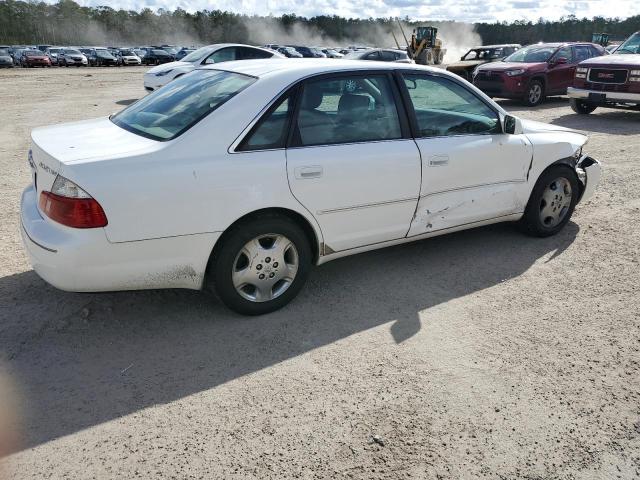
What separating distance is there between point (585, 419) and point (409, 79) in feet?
8.72

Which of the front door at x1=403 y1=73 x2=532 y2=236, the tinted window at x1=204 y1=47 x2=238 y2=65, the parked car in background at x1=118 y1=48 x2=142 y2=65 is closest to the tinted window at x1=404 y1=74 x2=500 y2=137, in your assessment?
the front door at x1=403 y1=73 x2=532 y2=236

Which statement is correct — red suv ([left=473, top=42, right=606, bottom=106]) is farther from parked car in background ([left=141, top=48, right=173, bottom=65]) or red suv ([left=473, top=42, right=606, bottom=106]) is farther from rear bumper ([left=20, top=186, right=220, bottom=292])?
parked car in background ([left=141, top=48, right=173, bottom=65])

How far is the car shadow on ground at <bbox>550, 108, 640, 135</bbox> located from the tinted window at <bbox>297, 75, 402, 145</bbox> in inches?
340

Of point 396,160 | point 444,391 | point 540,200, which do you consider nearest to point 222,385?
point 444,391

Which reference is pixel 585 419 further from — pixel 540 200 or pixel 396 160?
pixel 540 200

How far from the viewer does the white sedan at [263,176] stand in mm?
3148

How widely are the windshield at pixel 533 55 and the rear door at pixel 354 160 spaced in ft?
43.4

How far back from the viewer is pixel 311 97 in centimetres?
377

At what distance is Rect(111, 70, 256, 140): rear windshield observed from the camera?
11.7 feet

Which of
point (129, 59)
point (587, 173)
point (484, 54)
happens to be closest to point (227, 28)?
point (129, 59)

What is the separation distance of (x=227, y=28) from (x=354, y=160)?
9319 cm

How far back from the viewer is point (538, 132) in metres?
4.99

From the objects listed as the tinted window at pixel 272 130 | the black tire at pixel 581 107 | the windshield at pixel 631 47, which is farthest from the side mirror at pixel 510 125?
the windshield at pixel 631 47

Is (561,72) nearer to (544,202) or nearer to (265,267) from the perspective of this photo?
(544,202)
